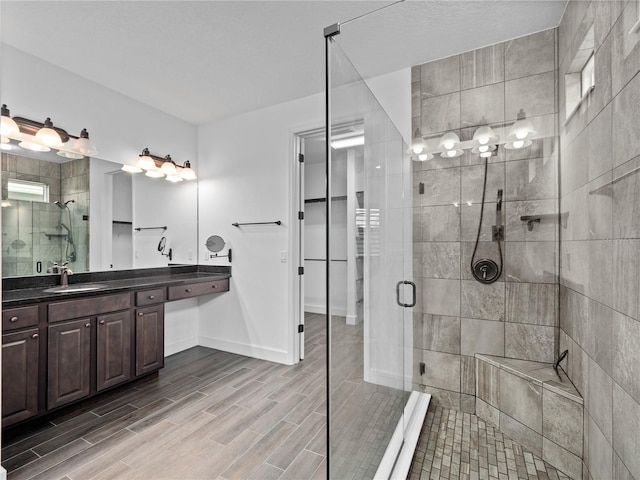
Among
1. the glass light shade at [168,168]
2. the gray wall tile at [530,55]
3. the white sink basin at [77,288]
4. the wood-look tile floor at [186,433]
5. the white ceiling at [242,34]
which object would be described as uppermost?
the white ceiling at [242,34]

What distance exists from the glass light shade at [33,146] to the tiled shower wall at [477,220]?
2.88 metres

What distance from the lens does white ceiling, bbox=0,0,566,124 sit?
6.17ft

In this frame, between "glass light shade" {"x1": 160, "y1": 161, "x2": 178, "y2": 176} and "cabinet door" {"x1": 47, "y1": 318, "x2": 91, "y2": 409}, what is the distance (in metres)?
1.72

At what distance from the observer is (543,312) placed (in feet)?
6.25

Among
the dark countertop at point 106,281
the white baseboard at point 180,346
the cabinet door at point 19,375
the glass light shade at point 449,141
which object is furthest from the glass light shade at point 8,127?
the glass light shade at point 449,141

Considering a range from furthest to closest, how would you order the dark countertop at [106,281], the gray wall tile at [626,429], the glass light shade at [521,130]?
the dark countertop at [106,281], the glass light shade at [521,130], the gray wall tile at [626,429]

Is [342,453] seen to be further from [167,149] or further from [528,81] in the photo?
[167,149]

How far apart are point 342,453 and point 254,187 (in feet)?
8.86

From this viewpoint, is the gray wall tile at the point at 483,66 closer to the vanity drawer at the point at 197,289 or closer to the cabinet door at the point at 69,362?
the vanity drawer at the point at 197,289

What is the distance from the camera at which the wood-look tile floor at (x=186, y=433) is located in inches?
65.4

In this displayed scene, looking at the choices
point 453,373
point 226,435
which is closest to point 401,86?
point 453,373

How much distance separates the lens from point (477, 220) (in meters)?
2.11

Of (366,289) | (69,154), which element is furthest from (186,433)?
(69,154)

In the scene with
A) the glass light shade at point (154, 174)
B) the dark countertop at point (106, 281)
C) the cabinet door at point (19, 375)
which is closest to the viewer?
the cabinet door at point (19, 375)
